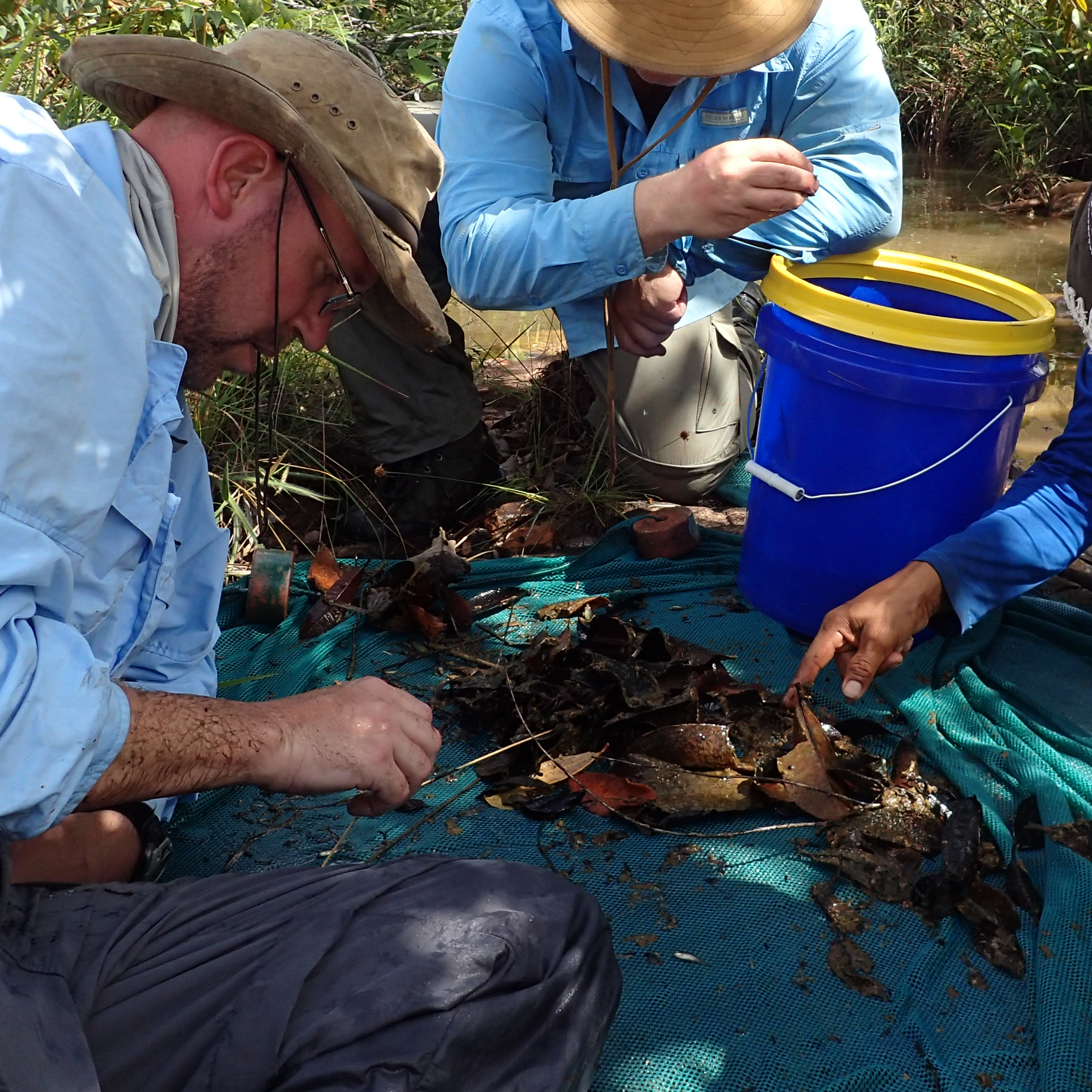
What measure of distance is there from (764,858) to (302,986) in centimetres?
100

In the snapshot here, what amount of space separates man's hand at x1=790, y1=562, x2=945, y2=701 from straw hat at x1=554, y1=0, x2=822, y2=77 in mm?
1288

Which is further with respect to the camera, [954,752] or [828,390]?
[828,390]

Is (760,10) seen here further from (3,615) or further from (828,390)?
(3,615)

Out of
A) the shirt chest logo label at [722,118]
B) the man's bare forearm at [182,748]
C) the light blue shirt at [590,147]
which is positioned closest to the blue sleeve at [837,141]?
the light blue shirt at [590,147]

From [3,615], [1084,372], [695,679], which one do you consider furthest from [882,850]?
[3,615]

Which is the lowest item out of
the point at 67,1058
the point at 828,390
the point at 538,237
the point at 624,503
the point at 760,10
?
the point at 624,503

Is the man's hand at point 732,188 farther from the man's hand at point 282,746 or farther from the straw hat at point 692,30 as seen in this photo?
the man's hand at point 282,746

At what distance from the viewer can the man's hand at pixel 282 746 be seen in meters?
1.56

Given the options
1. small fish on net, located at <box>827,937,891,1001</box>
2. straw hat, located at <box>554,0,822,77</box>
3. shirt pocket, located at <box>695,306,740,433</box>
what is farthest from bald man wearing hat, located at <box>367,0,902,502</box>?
small fish on net, located at <box>827,937,891,1001</box>

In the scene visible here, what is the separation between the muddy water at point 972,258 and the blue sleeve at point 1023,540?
147cm

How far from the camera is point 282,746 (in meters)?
1.66

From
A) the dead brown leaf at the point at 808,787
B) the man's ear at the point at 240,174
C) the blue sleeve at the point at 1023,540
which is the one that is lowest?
the dead brown leaf at the point at 808,787

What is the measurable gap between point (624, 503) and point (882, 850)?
173 centimetres

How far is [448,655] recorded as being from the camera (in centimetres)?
286
